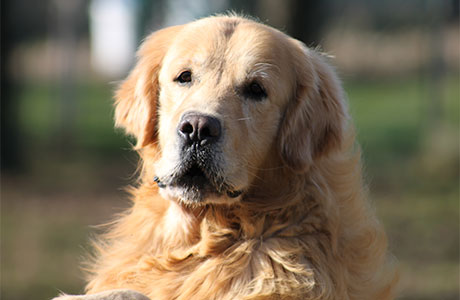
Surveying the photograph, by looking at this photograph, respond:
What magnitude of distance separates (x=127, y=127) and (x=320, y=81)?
125 cm

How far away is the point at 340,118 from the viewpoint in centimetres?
416

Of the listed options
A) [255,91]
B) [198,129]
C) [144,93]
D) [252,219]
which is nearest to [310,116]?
[255,91]

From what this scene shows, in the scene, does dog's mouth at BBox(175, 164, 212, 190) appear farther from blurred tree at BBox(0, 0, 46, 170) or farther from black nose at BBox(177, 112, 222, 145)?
blurred tree at BBox(0, 0, 46, 170)

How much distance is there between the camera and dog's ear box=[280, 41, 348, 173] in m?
4.03

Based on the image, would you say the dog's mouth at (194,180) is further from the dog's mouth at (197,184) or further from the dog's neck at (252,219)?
the dog's neck at (252,219)

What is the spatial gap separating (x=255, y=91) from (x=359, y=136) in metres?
10.7

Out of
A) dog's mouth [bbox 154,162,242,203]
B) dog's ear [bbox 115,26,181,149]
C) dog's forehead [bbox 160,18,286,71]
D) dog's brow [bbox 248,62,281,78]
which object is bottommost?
dog's mouth [bbox 154,162,242,203]

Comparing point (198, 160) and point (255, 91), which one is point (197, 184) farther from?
point (255, 91)

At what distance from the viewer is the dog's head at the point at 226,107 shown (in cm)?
372

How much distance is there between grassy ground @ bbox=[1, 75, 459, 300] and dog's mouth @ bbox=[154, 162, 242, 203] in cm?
142

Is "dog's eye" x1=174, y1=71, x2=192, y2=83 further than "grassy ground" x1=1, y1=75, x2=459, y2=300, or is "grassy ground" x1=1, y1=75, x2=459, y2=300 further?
"grassy ground" x1=1, y1=75, x2=459, y2=300

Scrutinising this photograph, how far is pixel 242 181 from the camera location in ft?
12.6

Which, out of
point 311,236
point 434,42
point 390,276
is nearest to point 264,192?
point 311,236

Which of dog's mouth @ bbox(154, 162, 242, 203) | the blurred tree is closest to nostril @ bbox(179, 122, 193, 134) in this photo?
dog's mouth @ bbox(154, 162, 242, 203)
